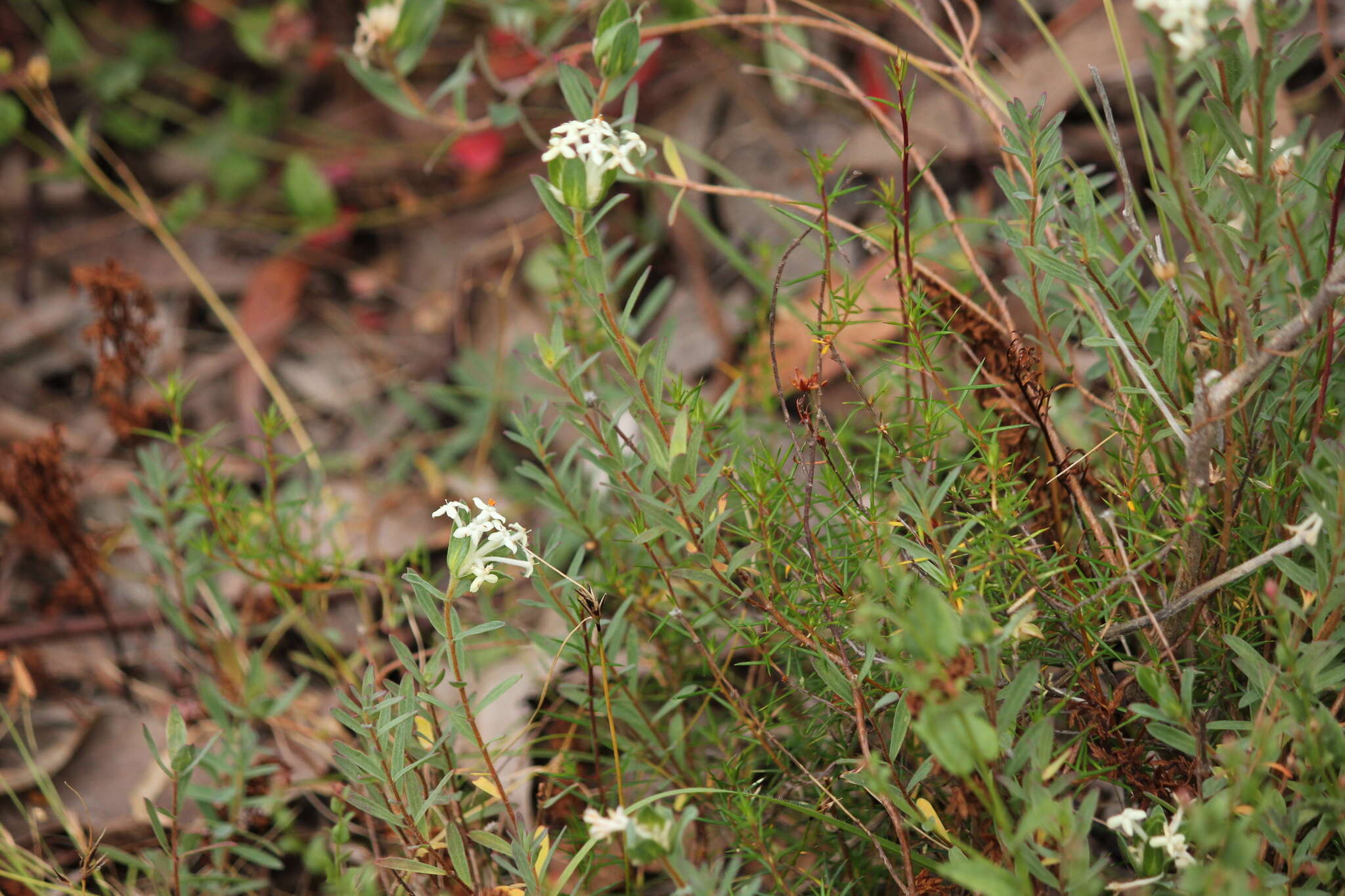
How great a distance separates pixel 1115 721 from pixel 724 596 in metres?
0.50

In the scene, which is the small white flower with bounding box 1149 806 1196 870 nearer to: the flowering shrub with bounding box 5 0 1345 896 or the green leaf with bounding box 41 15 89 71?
the flowering shrub with bounding box 5 0 1345 896

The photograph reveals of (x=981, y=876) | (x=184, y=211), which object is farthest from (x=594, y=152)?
(x=184, y=211)

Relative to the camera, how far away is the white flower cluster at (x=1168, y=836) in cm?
89

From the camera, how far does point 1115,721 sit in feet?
3.85

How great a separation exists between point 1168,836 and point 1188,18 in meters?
0.72

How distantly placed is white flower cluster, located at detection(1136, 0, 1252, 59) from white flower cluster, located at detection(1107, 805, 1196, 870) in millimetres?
658

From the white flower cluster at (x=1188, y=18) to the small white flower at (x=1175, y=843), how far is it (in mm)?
656

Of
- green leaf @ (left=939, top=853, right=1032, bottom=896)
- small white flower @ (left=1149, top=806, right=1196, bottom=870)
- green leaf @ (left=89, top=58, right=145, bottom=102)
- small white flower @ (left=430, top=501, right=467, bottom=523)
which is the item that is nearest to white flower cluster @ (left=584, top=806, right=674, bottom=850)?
green leaf @ (left=939, top=853, right=1032, bottom=896)

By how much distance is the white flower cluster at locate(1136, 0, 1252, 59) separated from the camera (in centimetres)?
78

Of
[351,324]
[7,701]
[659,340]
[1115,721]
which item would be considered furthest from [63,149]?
[1115,721]

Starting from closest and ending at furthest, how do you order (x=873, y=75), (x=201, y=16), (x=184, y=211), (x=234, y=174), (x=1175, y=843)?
(x=1175, y=843), (x=873, y=75), (x=184, y=211), (x=234, y=174), (x=201, y=16)

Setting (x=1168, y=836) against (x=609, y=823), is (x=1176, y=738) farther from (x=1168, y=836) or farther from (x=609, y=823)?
(x=609, y=823)

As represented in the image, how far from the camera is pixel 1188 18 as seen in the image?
79 cm

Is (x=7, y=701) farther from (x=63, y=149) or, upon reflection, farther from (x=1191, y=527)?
(x=1191, y=527)
